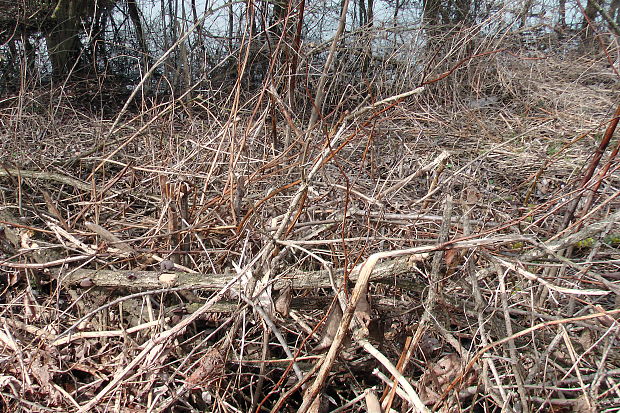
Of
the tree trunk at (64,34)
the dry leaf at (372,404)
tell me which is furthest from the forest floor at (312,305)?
the tree trunk at (64,34)

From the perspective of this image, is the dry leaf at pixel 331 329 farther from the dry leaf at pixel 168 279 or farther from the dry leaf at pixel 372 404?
the dry leaf at pixel 168 279

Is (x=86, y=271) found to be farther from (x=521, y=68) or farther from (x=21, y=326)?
(x=521, y=68)

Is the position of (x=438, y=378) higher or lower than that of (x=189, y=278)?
lower

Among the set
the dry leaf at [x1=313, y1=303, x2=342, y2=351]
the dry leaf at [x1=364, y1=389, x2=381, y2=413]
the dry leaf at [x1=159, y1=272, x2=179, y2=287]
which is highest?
the dry leaf at [x1=159, y1=272, x2=179, y2=287]

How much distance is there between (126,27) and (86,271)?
586 centimetres

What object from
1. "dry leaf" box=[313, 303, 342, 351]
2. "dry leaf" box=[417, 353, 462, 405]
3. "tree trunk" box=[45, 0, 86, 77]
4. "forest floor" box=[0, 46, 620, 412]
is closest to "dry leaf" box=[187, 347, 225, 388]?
"forest floor" box=[0, 46, 620, 412]

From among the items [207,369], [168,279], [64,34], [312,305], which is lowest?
[207,369]

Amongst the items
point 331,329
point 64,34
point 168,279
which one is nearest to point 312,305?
point 331,329

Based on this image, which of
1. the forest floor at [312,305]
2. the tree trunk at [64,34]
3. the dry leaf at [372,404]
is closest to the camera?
the dry leaf at [372,404]

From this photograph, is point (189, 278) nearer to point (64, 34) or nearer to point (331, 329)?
point (331, 329)

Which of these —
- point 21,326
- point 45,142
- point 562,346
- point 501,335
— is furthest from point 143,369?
point 45,142

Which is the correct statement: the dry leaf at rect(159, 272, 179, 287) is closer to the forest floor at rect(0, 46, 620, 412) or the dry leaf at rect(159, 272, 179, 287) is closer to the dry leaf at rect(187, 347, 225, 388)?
the forest floor at rect(0, 46, 620, 412)

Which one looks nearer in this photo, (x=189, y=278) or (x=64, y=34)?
(x=189, y=278)

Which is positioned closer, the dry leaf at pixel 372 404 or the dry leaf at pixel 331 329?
the dry leaf at pixel 372 404
